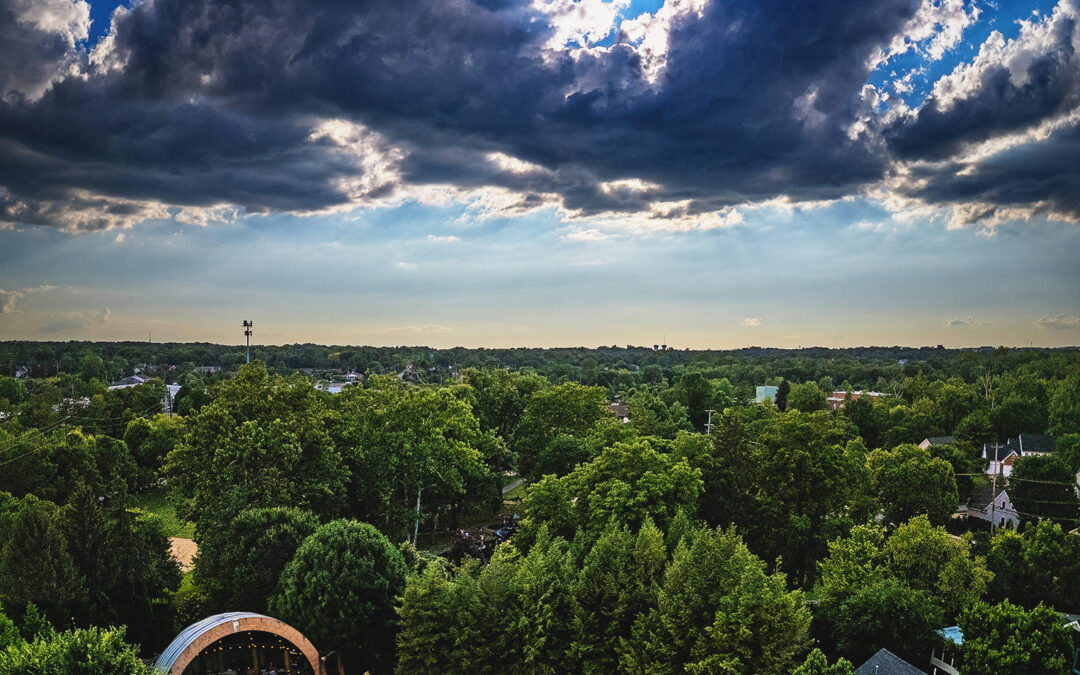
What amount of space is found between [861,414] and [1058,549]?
4603 centimetres

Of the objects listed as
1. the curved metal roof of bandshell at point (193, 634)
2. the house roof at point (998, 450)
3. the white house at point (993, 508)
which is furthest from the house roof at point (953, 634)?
the house roof at point (998, 450)

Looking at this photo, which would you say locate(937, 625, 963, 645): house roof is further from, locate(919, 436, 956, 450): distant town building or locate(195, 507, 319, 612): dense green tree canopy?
locate(919, 436, 956, 450): distant town building

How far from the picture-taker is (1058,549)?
29547mm

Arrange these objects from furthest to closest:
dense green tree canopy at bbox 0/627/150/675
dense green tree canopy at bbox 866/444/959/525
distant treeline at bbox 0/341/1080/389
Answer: distant treeline at bbox 0/341/1080/389 < dense green tree canopy at bbox 866/444/959/525 < dense green tree canopy at bbox 0/627/150/675

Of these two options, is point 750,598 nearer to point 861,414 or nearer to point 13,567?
point 13,567

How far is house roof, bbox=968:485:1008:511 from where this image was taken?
49069 mm

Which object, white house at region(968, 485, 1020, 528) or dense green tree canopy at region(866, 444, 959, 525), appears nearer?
dense green tree canopy at region(866, 444, 959, 525)

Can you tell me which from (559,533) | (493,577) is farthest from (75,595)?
(559,533)

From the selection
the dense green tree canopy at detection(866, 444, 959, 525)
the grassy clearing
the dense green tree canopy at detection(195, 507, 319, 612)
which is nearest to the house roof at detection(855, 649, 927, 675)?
the dense green tree canopy at detection(195, 507, 319, 612)

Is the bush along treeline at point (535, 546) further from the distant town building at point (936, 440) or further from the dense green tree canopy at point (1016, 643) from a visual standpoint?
the distant town building at point (936, 440)

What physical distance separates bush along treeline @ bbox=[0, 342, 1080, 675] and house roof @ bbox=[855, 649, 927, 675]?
1.80m

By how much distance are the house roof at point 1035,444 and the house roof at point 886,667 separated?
46.0 m

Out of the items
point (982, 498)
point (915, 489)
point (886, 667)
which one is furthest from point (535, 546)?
point (982, 498)

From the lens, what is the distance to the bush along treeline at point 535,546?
20.1m
